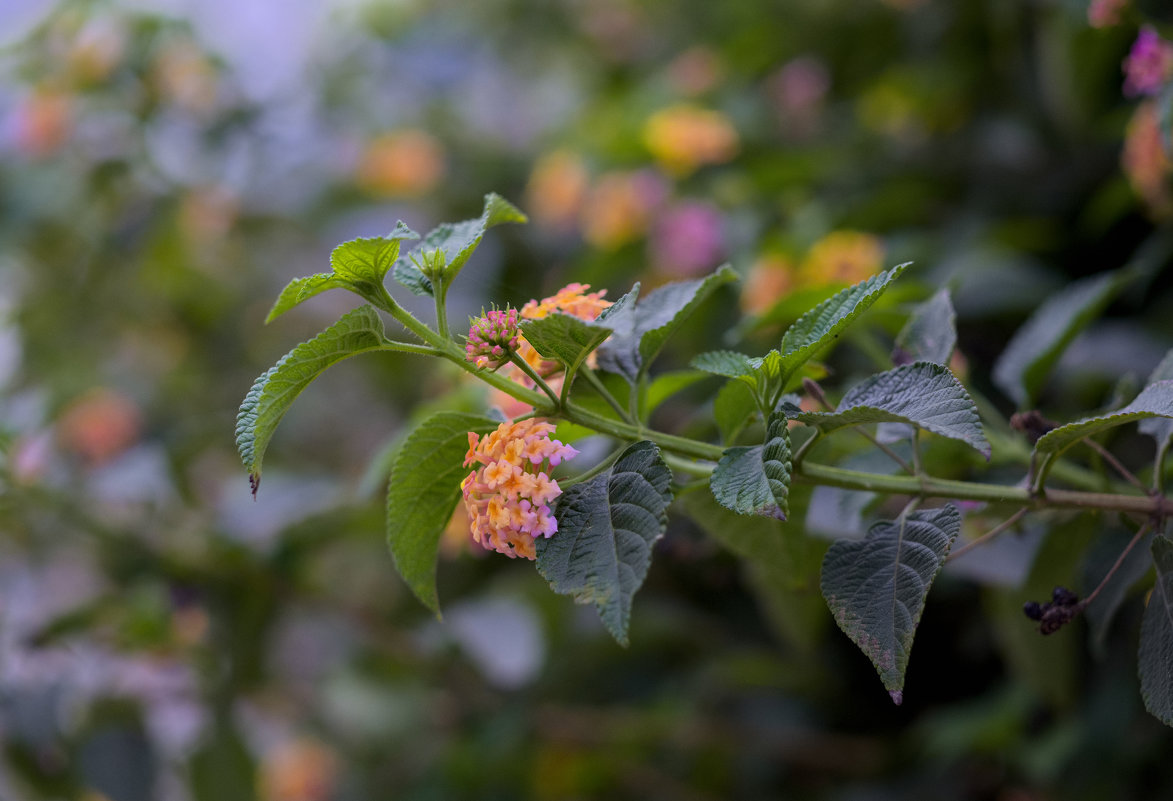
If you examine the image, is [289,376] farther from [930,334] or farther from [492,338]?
[930,334]

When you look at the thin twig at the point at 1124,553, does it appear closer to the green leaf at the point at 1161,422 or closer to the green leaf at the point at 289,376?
the green leaf at the point at 1161,422

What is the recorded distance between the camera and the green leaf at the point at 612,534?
0.36 meters

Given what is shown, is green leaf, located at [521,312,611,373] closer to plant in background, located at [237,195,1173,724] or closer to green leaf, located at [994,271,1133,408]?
plant in background, located at [237,195,1173,724]

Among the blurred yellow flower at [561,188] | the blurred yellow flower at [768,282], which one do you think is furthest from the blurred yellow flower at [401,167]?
the blurred yellow flower at [768,282]

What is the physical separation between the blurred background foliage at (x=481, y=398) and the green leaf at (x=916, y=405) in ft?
0.36

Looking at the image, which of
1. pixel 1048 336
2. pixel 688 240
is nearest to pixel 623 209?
pixel 688 240

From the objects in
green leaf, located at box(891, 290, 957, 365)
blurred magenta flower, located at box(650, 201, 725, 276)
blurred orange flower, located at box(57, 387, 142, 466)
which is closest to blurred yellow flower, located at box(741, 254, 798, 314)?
blurred magenta flower, located at box(650, 201, 725, 276)

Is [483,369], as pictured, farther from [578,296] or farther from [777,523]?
[777,523]

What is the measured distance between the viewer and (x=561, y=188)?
1271 millimetres

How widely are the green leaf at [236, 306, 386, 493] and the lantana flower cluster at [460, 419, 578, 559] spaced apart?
7 centimetres

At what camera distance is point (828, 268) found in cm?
83

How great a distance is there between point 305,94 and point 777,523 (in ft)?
5.02

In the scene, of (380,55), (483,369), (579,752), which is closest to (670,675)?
(579,752)

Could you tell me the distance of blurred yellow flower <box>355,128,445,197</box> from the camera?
1.56 metres
